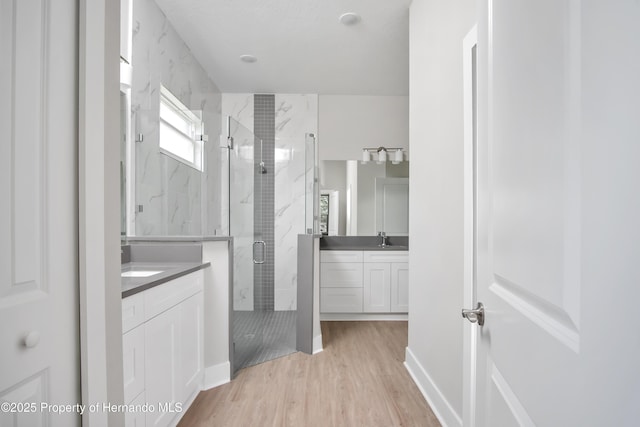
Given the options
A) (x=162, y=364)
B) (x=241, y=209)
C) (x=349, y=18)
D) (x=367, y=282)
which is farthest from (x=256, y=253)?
(x=349, y=18)

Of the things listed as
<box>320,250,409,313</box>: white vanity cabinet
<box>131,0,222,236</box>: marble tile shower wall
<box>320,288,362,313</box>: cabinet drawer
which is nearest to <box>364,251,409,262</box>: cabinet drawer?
<box>320,250,409,313</box>: white vanity cabinet

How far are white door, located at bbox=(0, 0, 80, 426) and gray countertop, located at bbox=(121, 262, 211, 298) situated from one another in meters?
0.57

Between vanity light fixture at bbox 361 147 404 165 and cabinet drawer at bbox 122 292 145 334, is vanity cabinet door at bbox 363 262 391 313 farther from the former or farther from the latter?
cabinet drawer at bbox 122 292 145 334

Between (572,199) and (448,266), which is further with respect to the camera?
(448,266)

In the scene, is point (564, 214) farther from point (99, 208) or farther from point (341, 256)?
point (341, 256)

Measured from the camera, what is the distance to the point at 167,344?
1560 mm

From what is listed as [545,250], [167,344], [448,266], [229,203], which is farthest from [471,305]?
[229,203]

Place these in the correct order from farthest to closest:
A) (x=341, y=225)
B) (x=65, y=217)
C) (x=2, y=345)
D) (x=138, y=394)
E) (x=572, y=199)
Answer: (x=341, y=225) → (x=138, y=394) → (x=65, y=217) → (x=2, y=345) → (x=572, y=199)

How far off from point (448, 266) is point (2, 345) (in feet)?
5.75

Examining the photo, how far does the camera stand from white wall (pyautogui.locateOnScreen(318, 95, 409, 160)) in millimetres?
4223

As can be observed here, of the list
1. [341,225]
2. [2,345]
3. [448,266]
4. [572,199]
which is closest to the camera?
[572,199]

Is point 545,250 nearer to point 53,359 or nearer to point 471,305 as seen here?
point 53,359

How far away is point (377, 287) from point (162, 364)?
8.61 ft

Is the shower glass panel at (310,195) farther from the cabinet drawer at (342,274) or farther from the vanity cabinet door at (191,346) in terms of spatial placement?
the vanity cabinet door at (191,346)
